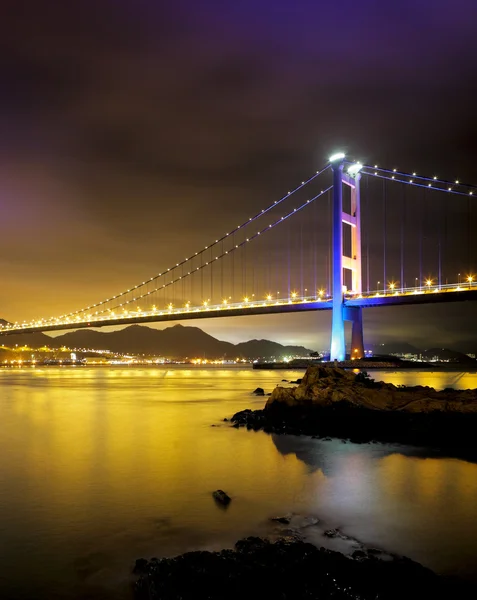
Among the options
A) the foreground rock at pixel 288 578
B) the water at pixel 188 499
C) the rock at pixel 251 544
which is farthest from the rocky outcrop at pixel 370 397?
the foreground rock at pixel 288 578

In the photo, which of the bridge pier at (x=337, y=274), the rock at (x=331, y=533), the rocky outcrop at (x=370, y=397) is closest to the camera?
the rock at (x=331, y=533)

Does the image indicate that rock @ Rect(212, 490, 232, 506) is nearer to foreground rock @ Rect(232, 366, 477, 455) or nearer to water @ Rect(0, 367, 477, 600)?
water @ Rect(0, 367, 477, 600)

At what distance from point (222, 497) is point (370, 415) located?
6628mm

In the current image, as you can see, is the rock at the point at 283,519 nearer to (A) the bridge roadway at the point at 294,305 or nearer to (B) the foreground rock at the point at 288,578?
(B) the foreground rock at the point at 288,578

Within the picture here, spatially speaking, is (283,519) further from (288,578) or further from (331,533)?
(288,578)

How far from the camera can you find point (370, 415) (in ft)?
41.7

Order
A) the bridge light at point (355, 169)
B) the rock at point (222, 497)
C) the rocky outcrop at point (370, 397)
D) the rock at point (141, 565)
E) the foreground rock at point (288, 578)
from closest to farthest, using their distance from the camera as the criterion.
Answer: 1. the foreground rock at point (288, 578)
2. the rock at point (141, 565)
3. the rock at point (222, 497)
4. the rocky outcrop at point (370, 397)
5. the bridge light at point (355, 169)

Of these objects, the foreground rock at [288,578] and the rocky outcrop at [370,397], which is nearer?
the foreground rock at [288,578]

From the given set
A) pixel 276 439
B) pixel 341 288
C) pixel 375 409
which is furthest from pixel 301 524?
pixel 341 288

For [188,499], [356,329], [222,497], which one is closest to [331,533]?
[222,497]

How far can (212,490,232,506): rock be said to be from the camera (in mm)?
6854

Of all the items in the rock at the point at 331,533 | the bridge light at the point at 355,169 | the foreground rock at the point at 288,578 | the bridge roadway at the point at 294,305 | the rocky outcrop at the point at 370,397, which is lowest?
the rock at the point at 331,533

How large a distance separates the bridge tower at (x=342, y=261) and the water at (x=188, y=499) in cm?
2932

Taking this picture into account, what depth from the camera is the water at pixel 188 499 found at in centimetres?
498
